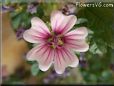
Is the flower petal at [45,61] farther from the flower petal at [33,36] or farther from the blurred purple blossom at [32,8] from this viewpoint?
the blurred purple blossom at [32,8]

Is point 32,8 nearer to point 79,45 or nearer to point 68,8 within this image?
point 68,8

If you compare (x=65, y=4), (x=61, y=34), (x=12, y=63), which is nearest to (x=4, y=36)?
(x=12, y=63)

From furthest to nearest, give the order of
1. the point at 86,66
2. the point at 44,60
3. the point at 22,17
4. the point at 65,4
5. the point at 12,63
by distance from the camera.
Result: the point at 12,63, the point at 86,66, the point at 22,17, the point at 65,4, the point at 44,60

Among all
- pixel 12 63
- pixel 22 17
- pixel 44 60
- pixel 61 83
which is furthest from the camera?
pixel 12 63

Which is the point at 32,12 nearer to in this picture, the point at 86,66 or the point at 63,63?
the point at 63,63

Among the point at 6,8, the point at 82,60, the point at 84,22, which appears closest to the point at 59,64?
the point at 84,22

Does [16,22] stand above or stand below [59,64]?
above
